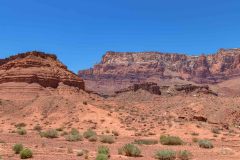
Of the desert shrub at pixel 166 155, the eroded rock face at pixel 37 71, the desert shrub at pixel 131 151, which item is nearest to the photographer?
the desert shrub at pixel 166 155

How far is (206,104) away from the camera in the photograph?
66500mm

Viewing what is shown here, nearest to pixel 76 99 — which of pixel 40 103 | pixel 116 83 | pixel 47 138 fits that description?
pixel 40 103

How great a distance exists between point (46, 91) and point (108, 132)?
18869 mm

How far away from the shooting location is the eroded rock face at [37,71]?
53.1 meters

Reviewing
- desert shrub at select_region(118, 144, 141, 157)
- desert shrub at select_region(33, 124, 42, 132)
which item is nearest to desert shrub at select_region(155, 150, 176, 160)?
desert shrub at select_region(118, 144, 141, 157)

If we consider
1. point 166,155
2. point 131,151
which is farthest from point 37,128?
point 166,155

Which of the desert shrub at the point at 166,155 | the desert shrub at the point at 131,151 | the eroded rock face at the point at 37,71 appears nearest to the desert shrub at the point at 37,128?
the eroded rock face at the point at 37,71

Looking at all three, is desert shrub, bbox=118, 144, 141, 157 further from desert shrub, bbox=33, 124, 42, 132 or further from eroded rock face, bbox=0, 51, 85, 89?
eroded rock face, bbox=0, 51, 85, 89

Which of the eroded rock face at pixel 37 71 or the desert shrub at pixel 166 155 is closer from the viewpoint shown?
the desert shrub at pixel 166 155

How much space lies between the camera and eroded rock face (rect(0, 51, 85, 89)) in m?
53.1

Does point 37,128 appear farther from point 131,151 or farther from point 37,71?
point 131,151

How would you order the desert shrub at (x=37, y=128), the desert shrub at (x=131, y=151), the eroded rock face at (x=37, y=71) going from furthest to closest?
the eroded rock face at (x=37, y=71), the desert shrub at (x=37, y=128), the desert shrub at (x=131, y=151)

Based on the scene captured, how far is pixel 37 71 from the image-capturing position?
54.0 m

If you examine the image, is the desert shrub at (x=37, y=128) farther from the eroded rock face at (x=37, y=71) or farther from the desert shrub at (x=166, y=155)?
the desert shrub at (x=166, y=155)
